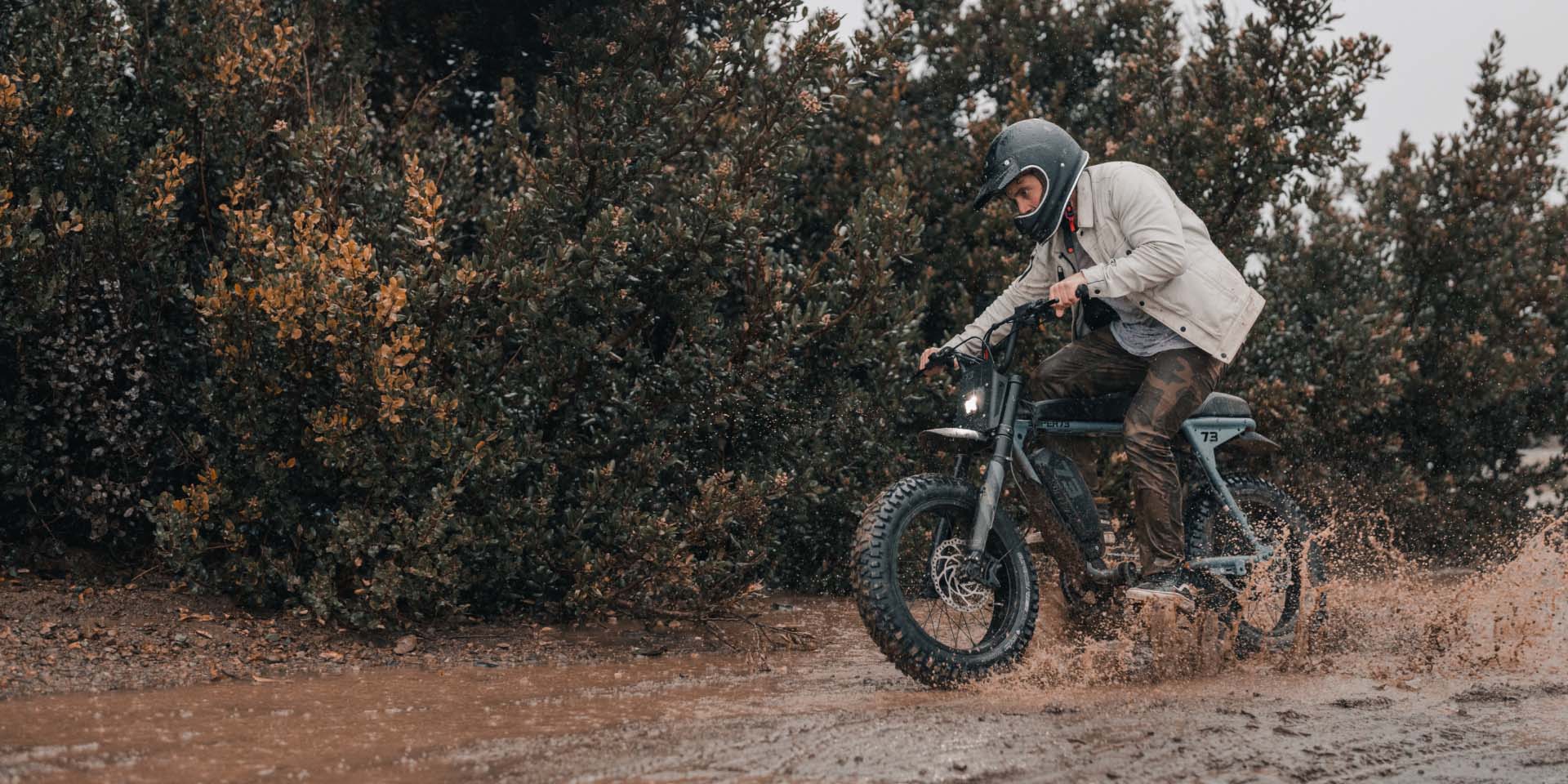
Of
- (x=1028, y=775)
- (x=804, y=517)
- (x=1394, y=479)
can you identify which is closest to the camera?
(x=1028, y=775)

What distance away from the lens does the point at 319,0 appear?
6934mm

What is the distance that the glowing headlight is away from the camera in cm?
516

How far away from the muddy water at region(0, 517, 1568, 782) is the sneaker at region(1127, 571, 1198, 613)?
8cm

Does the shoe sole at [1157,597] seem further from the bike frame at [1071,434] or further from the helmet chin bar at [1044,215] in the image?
the helmet chin bar at [1044,215]

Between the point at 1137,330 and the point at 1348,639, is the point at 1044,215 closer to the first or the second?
the point at 1137,330

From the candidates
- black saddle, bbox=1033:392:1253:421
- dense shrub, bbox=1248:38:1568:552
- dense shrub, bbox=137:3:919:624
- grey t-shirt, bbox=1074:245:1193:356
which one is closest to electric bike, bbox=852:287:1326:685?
black saddle, bbox=1033:392:1253:421

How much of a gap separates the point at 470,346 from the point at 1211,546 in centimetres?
318

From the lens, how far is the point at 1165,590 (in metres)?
5.18

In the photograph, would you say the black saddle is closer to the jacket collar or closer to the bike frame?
the bike frame

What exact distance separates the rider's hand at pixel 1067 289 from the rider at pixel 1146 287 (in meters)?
0.07

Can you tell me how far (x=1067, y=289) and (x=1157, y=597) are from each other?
1.21 meters

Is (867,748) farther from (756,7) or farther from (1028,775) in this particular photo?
(756,7)

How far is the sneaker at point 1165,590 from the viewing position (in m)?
5.14

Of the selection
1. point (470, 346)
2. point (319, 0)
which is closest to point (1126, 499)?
point (470, 346)
